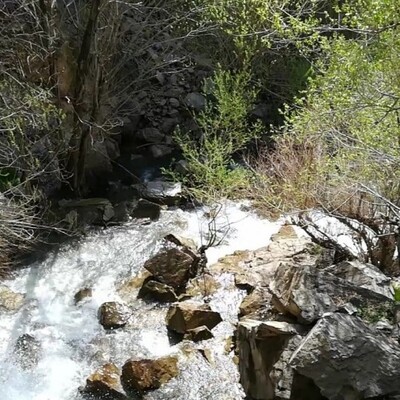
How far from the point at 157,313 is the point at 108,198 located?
3743mm

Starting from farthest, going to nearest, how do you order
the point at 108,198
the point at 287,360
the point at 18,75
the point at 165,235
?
the point at 108,198 → the point at 165,235 → the point at 18,75 → the point at 287,360

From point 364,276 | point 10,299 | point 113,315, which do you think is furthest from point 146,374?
point 364,276

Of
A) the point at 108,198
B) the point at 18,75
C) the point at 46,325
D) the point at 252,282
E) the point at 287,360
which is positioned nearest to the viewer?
the point at 287,360

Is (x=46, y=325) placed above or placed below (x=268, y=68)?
below

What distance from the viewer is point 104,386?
6.05 meters

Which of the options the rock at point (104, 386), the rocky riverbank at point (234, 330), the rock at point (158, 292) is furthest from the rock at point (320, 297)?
the rock at point (104, 386)

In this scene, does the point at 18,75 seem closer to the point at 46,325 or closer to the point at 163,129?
the point at 46,325

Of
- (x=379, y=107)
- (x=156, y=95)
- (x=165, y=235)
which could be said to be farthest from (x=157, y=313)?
(x=156, y=95)

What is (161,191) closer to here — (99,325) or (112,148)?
(112,148)

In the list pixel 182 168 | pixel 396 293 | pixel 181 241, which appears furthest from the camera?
pixel 182 168

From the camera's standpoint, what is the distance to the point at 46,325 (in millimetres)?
7148

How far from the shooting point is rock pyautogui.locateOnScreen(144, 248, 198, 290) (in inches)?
306

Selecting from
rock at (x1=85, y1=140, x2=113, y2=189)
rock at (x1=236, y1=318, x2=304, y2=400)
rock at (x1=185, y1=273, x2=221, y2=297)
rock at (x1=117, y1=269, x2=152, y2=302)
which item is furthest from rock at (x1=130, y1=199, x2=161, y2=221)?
rock at (x1=236, y1=318, x2=304, y2=400)

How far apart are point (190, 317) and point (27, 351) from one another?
6.76 feet
